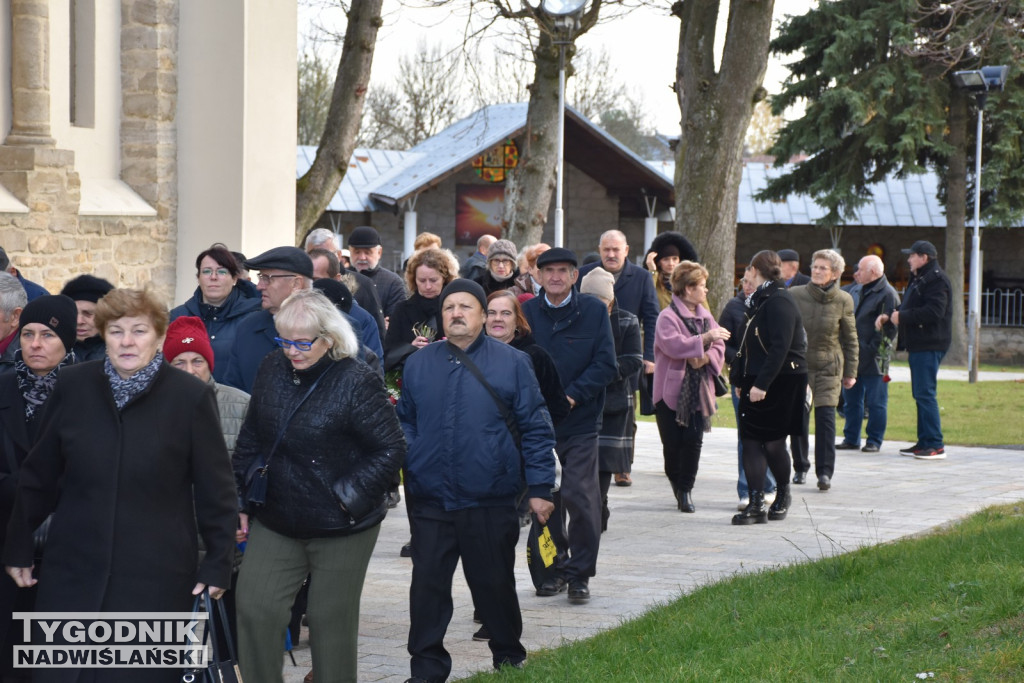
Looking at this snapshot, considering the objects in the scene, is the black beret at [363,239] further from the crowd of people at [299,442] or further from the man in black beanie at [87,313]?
the man in black beanie at [87,313]

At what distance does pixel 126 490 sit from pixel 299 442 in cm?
79

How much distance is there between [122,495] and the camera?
14.4 feet

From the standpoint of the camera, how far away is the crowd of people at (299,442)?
4.44 metres

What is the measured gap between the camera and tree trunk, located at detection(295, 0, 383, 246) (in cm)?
1872

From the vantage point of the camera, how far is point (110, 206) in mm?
A: 13023

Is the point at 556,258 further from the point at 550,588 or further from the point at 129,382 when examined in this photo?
the point at 129,382

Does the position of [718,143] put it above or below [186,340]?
above

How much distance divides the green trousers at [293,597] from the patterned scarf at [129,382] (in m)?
0.87

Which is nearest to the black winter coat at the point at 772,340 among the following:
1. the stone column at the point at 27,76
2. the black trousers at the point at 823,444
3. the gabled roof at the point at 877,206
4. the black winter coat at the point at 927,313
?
the black trousers at the point at 823,444

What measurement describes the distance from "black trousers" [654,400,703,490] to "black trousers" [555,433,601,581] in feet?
8.94

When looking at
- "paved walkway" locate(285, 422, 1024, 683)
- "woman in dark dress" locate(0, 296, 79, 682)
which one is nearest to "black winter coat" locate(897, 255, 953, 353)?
"paved walkway" locate(285, 422, 1024, 683)

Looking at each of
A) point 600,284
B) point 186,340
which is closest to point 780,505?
point 600,284

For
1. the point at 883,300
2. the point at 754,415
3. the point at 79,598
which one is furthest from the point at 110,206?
the point at 79,598

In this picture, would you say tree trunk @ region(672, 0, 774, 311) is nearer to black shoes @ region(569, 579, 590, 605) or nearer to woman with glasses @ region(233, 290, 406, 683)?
black shoes @ region(569, 579, 590, 605)
